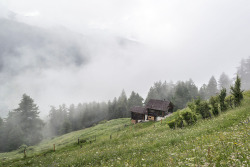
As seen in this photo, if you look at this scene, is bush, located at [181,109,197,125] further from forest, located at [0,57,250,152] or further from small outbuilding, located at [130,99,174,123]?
small outbuilding, located at [130,99,174,123]

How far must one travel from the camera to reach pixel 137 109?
204 feet

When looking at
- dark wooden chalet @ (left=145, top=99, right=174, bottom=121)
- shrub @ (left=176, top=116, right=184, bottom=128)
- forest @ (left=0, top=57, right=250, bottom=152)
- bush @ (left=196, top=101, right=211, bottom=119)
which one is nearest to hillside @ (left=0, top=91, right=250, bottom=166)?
shrub @ (left=176, top=116, right=184, bottom=128)

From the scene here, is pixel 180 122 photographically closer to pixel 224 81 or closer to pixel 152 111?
A: pixel 152 111

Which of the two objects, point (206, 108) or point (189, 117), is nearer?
point (189, 117)

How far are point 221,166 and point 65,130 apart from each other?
104856mm

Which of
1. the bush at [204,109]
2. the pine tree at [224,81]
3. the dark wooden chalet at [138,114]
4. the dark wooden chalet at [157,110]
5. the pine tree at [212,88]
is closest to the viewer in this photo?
the bush at [204,109]

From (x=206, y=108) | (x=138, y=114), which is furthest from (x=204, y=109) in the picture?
(x=138, y=114)

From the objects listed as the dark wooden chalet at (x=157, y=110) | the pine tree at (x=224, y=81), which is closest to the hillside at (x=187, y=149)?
the dark wooden chalet at (x=157, y=110)

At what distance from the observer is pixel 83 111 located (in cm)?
11506

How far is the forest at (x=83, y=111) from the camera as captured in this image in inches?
2274

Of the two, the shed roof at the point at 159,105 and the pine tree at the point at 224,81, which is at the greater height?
the pine tree at the point at 224,81

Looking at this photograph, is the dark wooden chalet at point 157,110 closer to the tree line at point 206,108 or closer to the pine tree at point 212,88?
the tree line at point 206,108

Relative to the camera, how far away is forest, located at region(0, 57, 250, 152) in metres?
57.8

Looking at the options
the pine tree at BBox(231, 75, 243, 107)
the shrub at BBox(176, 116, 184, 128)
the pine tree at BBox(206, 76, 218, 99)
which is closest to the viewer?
the shrub at BBox(176, 116, 184, 128)
